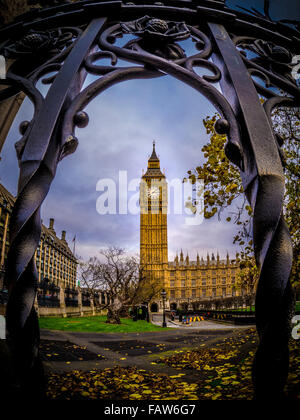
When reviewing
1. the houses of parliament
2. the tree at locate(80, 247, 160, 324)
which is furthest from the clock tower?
the tree at locate(80, 247, 160, 324)

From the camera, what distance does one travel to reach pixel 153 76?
1.70 meters

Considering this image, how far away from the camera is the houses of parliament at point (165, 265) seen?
8244 centimetres

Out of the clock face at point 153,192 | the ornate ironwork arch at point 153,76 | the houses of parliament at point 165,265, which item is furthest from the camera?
the houses of parliament at point 165,265

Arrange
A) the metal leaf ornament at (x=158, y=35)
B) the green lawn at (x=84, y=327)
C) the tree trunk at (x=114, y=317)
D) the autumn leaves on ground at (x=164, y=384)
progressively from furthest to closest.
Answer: the tree trunk at (x=114, y=317), the green lawn at (x=84, y=327), the autumn leaves on ground at (x=164, y=384), the metal leaf ornament at (x=158, y=35)

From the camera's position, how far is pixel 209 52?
1.67 metres

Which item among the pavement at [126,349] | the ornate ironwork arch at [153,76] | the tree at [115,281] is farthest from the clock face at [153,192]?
the ornate ironwork arch at [153,76]

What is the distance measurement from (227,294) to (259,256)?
9250 cm

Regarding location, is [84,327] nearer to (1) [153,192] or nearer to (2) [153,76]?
(2) [153,76]

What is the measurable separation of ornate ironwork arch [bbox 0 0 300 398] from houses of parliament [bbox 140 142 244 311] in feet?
251

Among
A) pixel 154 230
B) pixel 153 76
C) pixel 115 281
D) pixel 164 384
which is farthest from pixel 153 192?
pixel 153 76

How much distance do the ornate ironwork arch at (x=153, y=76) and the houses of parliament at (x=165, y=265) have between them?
3015 inches

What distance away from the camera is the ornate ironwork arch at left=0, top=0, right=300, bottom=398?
3.30 feet

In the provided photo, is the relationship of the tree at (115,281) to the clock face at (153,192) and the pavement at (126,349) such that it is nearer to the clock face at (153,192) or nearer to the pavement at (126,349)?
the pavement at (126,349)
